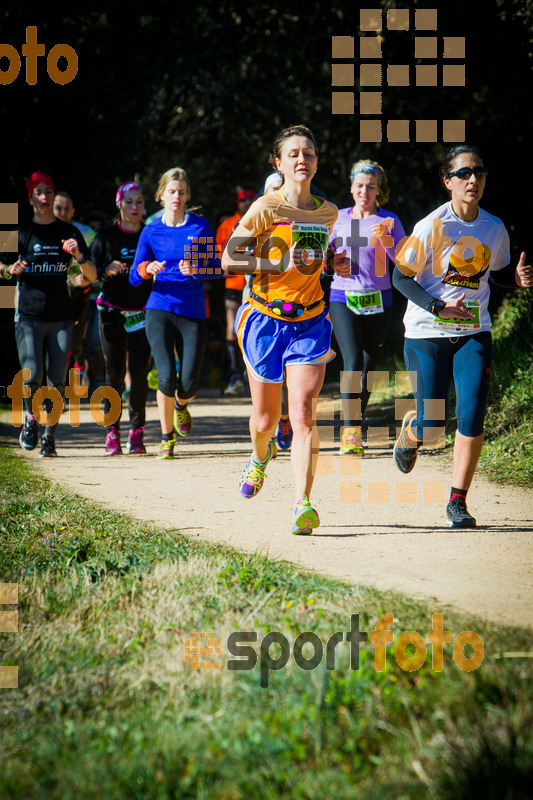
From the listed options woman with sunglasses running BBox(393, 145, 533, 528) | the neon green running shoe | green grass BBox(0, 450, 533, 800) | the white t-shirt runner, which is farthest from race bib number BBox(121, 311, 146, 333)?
green grass BBox(0, 450, 533, 800)

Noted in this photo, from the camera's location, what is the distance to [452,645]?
326cm

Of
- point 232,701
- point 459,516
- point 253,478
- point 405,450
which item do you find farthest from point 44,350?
point 232,701

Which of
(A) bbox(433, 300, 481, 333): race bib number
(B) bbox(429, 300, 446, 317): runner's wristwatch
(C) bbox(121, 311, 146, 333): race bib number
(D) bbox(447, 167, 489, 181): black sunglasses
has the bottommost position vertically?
(C) bbox(121, 311, 146, 333): race bib number

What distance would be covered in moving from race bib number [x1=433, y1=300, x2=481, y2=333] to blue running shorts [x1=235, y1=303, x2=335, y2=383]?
684mm

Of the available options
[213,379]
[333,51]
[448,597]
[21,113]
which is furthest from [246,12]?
[448,597]

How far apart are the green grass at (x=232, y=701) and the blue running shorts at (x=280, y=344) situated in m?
1.36

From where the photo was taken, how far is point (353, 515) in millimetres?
6039

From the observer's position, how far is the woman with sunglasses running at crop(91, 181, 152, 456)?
8539 millimetres

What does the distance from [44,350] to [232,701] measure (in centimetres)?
606

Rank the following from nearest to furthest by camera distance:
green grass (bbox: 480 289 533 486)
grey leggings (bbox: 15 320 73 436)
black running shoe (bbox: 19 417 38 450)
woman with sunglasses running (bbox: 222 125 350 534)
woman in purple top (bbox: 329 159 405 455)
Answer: woman with sunglasses running (bbox: 222 125 350 534) < green grass (bbox: 480 289 533 486) < woman in purple top (bbox: 329 159 405 455) < grey leggings (bbox: 15 320 73 436) < black running shoe (bbox: 19 417 38 450)

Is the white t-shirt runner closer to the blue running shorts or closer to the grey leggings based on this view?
the blue running shorts

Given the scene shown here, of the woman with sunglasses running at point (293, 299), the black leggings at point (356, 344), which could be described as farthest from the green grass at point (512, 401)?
the woman with sunglasses running at point (293, 299)

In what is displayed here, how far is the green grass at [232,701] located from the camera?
8.62ft

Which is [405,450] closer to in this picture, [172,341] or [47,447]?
[172,341]
